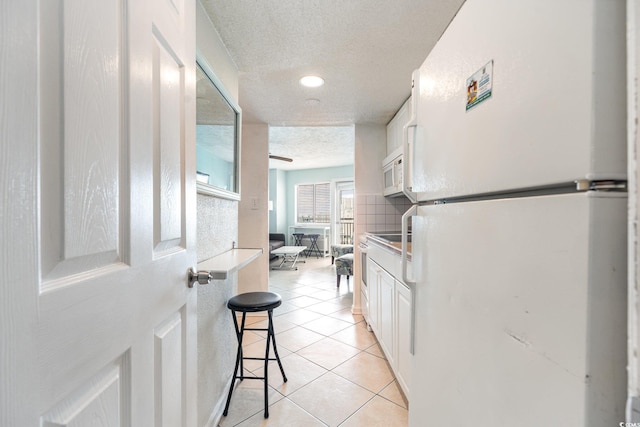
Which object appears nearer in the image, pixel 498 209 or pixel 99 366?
pixel 99 366

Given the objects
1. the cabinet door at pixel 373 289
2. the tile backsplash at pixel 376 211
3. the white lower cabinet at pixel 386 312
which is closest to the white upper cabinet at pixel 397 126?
the tile backsplash at pixel 376 211

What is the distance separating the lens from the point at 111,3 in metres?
0.53

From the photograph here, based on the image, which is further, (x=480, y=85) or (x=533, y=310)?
(x=480, y=85)

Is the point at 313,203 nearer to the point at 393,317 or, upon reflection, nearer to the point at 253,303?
the point at 393,317

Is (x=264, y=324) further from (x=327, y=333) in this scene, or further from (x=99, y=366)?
(x=99, y=366)

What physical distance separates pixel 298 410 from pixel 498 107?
1.85 meters

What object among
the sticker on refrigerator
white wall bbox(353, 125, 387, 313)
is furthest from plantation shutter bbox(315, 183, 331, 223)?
the sticker on refrigerator

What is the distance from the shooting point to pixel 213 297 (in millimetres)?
1569

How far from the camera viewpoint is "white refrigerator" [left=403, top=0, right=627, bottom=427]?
1.38 ft

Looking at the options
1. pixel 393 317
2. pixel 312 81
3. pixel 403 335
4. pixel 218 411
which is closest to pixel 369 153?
pixel 312 81

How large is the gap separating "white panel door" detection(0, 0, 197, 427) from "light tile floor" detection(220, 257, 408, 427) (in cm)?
112

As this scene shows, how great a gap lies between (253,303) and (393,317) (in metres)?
0.92

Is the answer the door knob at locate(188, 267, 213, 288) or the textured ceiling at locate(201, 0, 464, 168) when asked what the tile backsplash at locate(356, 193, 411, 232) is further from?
the door knob at locate(188, 267, 213, 288)

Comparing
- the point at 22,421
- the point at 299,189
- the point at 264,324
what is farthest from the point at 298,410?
the point at 299,189
